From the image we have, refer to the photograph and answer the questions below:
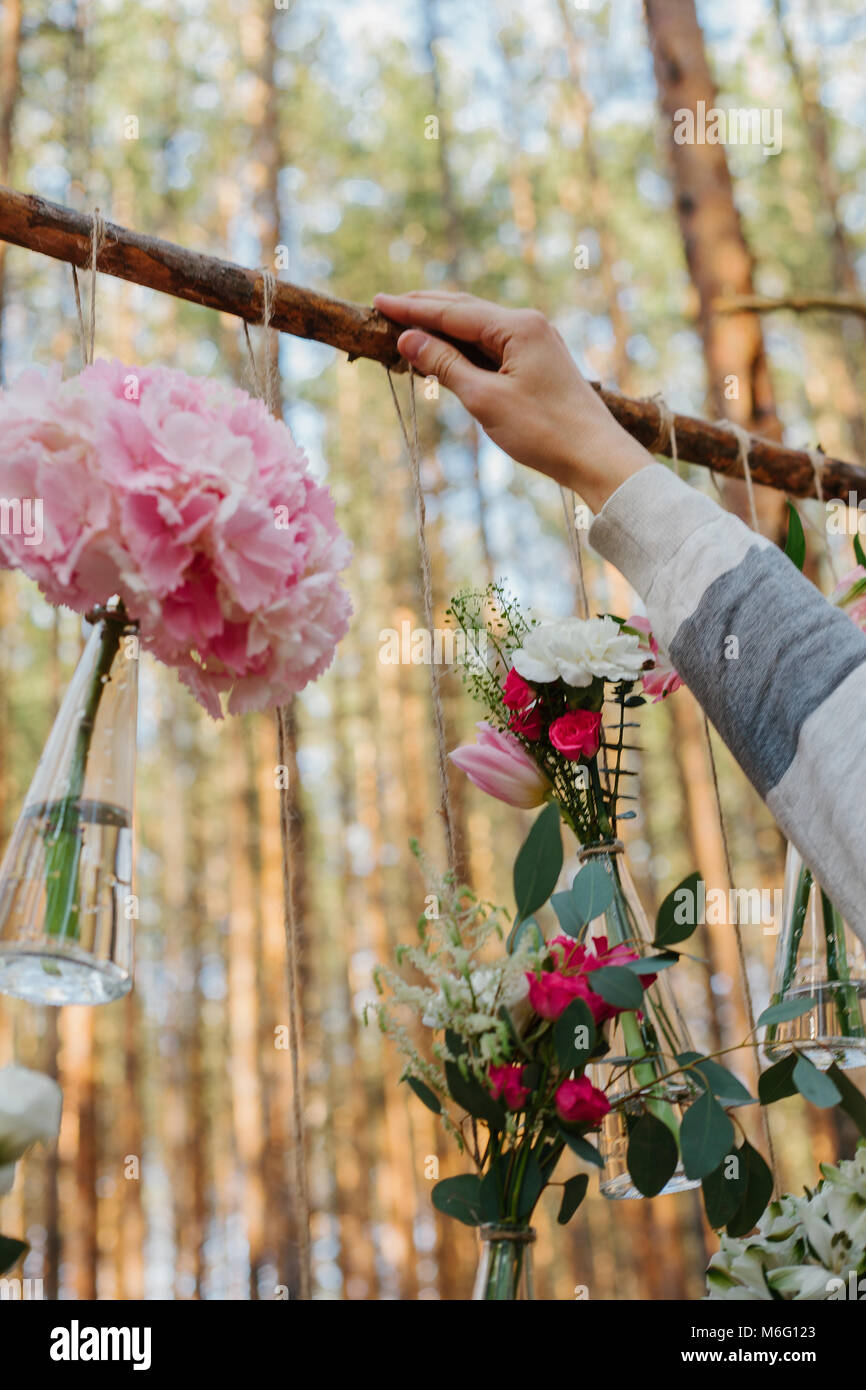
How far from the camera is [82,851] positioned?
0.71 meters

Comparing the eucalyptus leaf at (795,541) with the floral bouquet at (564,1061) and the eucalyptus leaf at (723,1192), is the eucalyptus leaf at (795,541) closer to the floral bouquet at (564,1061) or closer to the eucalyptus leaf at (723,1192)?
the floral bouquet at (564,1061)

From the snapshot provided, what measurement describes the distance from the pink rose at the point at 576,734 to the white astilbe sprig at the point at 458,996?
0.70ft

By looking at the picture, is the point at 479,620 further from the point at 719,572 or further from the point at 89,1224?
the point at 89,1224

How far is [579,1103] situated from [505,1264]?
113 mm

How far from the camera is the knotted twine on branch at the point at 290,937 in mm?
789

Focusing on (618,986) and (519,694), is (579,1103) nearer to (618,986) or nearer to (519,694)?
(618,986)

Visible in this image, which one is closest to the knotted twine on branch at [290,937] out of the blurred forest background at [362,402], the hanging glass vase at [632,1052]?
the hanging glass vase at [632,1052]

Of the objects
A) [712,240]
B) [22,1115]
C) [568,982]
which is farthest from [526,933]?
[712,240]

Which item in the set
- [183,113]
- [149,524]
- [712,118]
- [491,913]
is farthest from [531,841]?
[183,113]

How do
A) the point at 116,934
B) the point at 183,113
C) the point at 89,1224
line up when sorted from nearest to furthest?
the point at 116,934, the point at 89,1224, the point at 183,113

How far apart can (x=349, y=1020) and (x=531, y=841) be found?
387 inches

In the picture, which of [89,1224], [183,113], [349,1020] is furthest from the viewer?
[349,1020]

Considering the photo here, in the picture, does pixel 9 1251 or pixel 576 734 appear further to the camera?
pixel 576 734

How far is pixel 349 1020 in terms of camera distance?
33.5 feet
